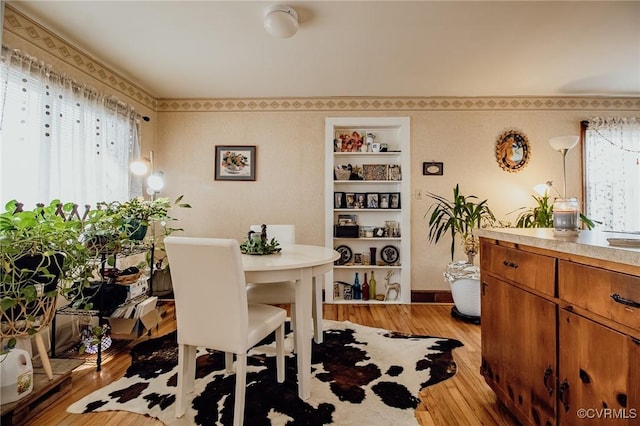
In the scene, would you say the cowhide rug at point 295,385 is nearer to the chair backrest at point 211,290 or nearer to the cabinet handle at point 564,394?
the chair backrest at point 211,290

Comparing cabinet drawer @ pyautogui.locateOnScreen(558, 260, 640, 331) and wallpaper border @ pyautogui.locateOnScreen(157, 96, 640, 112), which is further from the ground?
wallpaper border @ pyautogui.locateOnScreen(157, 96, 640, 112)

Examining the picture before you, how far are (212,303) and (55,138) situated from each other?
1955mm

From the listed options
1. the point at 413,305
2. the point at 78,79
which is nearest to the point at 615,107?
the point at 413,305

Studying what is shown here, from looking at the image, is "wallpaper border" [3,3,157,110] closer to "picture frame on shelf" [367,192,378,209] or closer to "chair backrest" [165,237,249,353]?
"chair backrest" [165,237,249,353]

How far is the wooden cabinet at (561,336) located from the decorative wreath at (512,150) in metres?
2.38

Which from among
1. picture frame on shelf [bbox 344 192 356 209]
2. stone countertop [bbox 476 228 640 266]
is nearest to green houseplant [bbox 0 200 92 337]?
stone countertop [bbox 476 228 640 266]

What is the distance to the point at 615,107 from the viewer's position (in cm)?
354

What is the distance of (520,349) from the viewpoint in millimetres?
1393

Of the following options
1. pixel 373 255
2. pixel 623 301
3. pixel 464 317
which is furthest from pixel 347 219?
pixel 623 301

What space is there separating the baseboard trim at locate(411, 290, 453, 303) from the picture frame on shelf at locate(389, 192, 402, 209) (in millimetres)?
1032

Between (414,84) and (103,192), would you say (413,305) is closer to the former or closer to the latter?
(414,84)

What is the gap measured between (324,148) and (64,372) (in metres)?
2.98

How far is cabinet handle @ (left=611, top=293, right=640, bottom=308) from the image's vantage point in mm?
872

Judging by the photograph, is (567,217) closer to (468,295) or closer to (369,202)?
(468,295)
